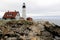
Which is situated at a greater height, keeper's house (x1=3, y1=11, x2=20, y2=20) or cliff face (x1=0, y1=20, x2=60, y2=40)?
keeper's house (x1=3, y1=11, x2=20, y2=20)

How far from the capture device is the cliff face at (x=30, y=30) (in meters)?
33.6

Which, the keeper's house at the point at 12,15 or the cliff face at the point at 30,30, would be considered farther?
the keeper's house at the point at 12,15

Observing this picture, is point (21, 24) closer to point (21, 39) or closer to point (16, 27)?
point (16, 27)

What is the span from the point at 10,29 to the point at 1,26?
153cm

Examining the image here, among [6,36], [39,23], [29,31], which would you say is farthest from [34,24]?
[6,36]

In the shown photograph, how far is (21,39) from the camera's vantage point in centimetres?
3181

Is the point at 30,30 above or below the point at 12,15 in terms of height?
below

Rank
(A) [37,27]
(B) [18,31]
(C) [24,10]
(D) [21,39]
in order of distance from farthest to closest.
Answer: (C) [24,10] → (A) [37,27] → (B) [18,31] → (D) [21,39]

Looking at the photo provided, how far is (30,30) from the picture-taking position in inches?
1395

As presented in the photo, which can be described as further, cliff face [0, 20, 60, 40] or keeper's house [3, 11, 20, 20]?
keeper's house [3, 11, 20, 20]

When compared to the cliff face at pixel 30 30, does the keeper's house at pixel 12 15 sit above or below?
above

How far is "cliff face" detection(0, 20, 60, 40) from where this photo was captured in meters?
33.6

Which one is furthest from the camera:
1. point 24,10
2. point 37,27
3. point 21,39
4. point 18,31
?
point 24,10

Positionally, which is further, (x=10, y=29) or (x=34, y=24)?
(x=34, y=24)
